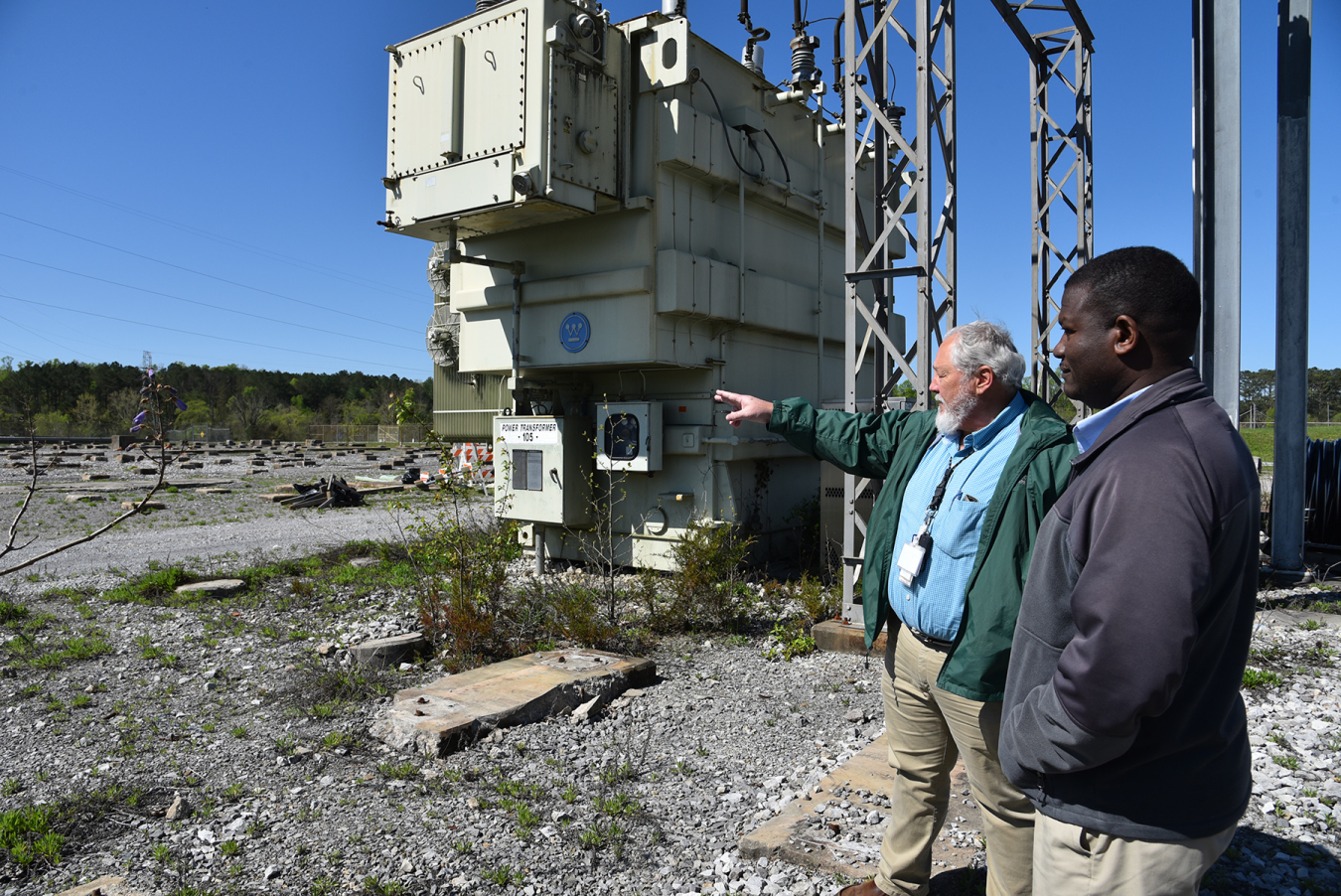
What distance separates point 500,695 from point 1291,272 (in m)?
8.75

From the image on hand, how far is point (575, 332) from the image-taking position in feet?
29.3

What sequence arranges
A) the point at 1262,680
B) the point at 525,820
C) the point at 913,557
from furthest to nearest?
1. the point at 1262,680
2. the point at 525,820
3. the point at 913,557

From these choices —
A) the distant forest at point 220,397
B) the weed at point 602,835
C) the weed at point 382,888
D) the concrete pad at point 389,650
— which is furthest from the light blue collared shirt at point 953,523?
the distant forest at point 220,397

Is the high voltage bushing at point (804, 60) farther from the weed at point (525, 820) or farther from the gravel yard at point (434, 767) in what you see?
the weed at point (525, 820)

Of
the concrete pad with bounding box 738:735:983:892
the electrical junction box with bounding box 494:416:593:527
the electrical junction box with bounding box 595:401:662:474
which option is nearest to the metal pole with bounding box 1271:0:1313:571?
the electrical junction box with bounding box 595:401:662:474

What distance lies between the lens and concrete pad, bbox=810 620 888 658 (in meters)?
6.36

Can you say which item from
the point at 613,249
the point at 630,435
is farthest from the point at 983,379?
the point at 613,249

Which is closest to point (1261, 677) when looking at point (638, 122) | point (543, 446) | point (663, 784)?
point (663, 784)

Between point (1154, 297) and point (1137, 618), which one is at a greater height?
point (1154, 297)

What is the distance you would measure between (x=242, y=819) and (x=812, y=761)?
2.79 meters

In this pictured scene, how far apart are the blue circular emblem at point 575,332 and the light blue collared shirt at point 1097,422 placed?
720 cm

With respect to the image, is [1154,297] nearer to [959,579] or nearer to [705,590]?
[959,579]

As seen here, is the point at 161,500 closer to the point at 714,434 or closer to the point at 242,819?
the point at 714,434

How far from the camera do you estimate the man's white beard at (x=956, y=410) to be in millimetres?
2734
